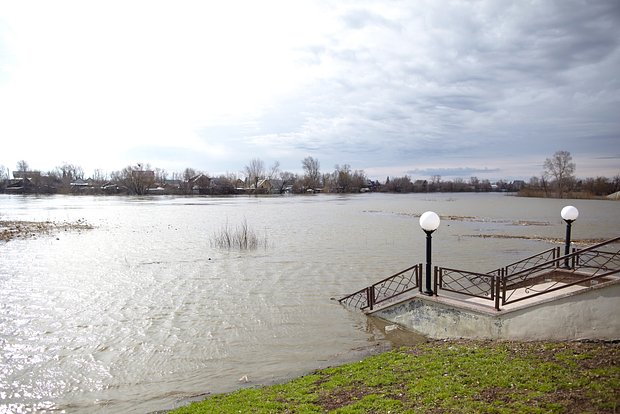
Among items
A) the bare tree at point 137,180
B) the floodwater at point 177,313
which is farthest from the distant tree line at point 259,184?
the floodwater at point 177,313

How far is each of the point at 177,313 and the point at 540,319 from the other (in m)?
10.6

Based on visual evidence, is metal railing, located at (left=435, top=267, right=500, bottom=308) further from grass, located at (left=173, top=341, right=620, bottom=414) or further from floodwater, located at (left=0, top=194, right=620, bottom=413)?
floodwater, located at (left=0, top=194, right=620, bottom=413)

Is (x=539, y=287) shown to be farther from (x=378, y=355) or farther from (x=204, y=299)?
(x=204, y=299)

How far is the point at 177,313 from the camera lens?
500 inches

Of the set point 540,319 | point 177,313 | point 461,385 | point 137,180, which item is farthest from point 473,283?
point 137,180

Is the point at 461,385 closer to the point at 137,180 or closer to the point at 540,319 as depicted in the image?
the point at 540,319

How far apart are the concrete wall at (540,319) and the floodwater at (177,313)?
5.73 feet

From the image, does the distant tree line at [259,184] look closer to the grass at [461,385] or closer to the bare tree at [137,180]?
the bare tree at [137,180]

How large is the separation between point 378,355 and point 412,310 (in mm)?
1899

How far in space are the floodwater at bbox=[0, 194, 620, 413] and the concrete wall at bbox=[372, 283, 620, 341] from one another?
1.75 meters

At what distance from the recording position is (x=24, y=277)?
56.5ft

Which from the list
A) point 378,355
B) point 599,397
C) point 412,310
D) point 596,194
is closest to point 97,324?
point 378,355

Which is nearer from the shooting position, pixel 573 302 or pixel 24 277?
pixel 573 302

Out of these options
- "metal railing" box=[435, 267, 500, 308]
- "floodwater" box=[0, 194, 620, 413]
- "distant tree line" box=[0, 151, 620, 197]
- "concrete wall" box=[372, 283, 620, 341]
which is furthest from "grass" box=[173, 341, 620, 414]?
"distant tree line" box=[0, 151, 620, 197]
